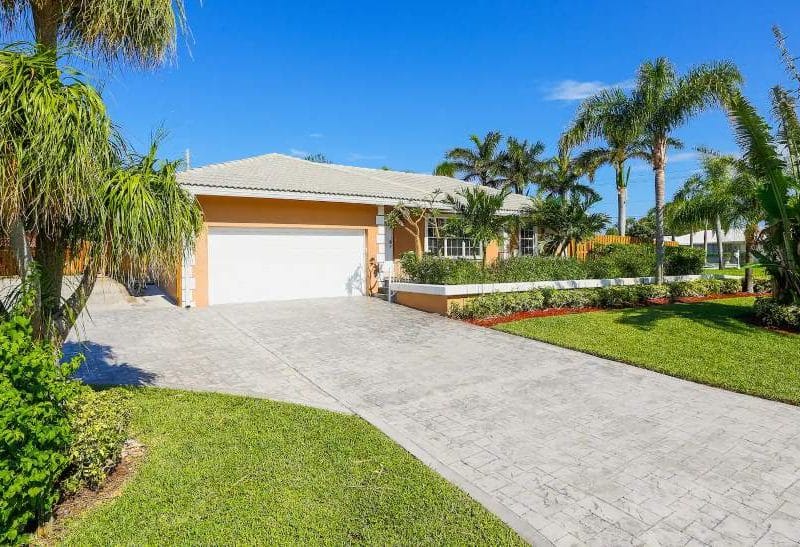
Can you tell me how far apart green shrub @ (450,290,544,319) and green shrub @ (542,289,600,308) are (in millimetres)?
386

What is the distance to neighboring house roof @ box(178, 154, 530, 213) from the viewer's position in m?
13.5

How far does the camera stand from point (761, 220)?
666 inches

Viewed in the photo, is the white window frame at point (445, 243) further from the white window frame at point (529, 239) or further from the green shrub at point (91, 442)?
the green shrub at point (91, 442)

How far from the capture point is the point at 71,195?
3.51 metres

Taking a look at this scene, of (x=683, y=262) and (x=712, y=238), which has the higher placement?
(x=712, y=238)

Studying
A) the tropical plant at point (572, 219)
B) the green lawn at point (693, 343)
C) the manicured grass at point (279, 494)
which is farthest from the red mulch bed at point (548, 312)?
the manicured grass at point (279, 494)

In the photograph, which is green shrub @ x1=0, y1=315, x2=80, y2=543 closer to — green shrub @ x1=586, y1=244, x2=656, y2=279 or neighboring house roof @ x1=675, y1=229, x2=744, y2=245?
green shrub @ x1=586, y1=244, x2=656, y2=279

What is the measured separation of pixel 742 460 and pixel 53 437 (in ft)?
20.3

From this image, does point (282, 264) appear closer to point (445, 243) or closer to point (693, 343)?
point (445, 243)

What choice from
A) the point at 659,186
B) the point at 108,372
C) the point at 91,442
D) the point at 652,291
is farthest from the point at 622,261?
the point at 91,442

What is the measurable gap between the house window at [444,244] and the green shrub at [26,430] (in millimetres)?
14968

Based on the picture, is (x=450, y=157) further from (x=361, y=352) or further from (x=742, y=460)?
(x=742, y=460)

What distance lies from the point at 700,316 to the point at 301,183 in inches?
515

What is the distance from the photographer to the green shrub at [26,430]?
2.79 meters
